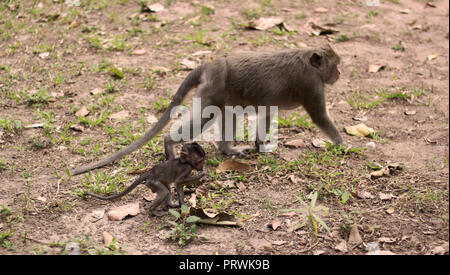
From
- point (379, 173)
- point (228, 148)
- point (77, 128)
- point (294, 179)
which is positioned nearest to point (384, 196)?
point (379, 173)

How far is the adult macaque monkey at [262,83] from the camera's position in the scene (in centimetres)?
476

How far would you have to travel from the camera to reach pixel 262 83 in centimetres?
490

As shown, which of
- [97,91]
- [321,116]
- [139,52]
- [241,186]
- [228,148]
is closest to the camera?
[241,186]

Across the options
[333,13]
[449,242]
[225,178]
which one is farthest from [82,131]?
[333,13]

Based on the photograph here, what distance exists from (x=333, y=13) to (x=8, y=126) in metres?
5.96

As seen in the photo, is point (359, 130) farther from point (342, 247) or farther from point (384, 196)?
point (342, 247)

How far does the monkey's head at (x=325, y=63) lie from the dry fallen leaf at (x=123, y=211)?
244 cm

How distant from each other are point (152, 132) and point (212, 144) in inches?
38.4

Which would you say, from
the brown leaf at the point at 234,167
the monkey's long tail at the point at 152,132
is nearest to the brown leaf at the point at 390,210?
the brown leaf at the point at 234,167

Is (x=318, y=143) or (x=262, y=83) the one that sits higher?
(x=262, y=83)

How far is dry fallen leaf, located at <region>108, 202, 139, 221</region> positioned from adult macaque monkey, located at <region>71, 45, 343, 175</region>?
2.22 feet

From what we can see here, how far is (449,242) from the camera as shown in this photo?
11.2ft

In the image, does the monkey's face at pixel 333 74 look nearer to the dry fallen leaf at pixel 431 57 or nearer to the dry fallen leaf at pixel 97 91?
the dry fallen leaf at pixel 431 57

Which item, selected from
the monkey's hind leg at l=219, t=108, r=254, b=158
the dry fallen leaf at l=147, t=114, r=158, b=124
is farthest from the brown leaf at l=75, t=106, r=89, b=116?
the monkey's hind leg at l=219, t=108, r=254, b=158
